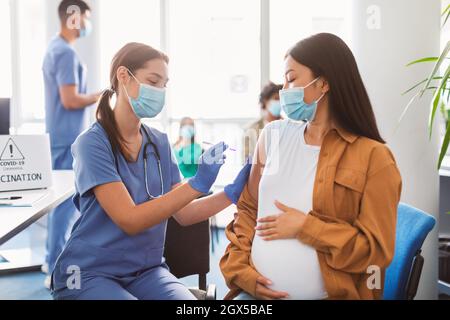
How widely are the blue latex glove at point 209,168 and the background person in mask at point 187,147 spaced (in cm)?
173

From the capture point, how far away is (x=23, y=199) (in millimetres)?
1627

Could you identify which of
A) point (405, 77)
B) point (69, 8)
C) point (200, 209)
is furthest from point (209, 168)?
point (69, 8)

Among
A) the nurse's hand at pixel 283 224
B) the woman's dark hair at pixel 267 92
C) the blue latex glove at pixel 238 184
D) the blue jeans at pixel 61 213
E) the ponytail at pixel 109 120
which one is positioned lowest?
the blue jeans at pixel 61 213

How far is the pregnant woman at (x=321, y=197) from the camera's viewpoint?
42.5 inches

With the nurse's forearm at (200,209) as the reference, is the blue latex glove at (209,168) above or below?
above

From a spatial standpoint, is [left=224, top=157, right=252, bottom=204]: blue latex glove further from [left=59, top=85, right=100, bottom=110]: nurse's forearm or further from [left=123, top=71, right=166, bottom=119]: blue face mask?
[left=59, top=85, right=100, bottom=110]: nurse's forearm

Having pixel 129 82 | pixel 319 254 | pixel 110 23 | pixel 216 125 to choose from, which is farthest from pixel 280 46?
pixel 319 254

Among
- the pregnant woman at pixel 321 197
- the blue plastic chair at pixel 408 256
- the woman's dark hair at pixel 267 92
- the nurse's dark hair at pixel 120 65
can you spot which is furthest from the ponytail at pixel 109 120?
the woman's dark hair at pixel 267 92

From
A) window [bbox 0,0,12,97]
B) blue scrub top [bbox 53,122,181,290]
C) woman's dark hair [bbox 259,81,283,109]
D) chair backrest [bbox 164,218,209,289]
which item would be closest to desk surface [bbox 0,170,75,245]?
blue scrub top [bbox 53,122,181,290]

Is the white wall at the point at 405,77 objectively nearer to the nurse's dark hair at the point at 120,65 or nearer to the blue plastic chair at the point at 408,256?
the blue plastic chair at the point at 408,256

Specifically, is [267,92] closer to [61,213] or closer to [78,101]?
[78,101]

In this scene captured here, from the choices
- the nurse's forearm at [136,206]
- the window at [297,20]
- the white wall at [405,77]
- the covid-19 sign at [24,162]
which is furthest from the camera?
the window at [297,20]

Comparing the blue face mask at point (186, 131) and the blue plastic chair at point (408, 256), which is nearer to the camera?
the blue plastic chair at point (408, 256)

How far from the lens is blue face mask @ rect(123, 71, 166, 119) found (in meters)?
1.32
